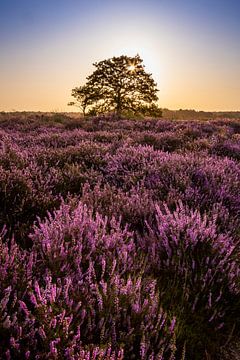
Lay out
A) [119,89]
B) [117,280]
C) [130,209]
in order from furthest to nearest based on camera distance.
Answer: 1. [119,89]
2. [130,209]
3. [117,280]

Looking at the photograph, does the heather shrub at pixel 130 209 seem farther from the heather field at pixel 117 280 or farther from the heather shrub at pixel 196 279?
the heather shrub at pixel 196 279

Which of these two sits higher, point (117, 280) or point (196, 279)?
point (117, 280)

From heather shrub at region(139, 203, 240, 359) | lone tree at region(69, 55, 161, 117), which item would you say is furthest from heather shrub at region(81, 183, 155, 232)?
lone tree at region(69, 55, 161, 117)

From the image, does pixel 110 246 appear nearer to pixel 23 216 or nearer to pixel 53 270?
pixel 53 270

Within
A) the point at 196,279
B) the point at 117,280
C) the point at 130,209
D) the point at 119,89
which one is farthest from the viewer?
the point at 119,89

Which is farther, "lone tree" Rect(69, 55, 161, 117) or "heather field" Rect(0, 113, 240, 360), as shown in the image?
"lone tree" Rect(69, 55, 161, 117)

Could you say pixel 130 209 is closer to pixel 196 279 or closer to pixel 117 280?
pixel 196 279

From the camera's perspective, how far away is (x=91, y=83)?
90.5 ft

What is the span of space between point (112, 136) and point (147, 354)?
8132 mm

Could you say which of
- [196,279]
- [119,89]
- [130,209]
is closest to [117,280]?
[196,279]

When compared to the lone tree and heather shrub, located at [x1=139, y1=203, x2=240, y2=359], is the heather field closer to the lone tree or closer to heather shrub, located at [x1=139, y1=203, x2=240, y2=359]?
heather shrub, located at [x1=139, y1=203, x2=240, y2=359]

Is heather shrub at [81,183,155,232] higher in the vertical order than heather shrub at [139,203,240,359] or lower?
higher

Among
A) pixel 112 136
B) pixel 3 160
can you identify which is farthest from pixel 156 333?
pixel 112 136

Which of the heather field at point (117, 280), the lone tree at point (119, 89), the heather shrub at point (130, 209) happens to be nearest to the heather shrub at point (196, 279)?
the heather field at point (117, 280)
